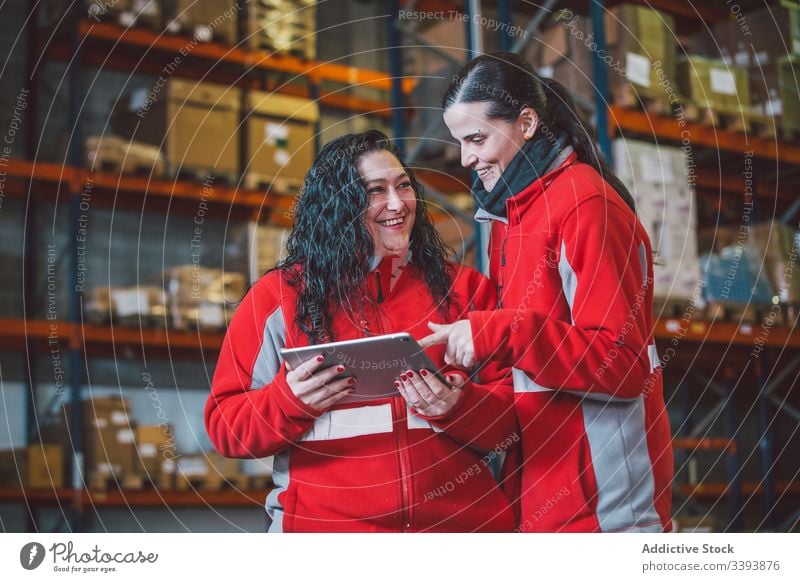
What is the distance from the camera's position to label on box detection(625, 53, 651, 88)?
15.6ft

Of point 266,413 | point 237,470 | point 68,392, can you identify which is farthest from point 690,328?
point 266,413

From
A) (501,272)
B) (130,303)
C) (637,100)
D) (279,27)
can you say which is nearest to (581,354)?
(501,272)

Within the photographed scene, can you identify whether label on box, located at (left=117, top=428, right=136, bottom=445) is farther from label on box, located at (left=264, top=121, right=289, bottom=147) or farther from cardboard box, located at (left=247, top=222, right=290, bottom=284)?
label on box, located at (left=264, top=121, right=289, bottom=147)

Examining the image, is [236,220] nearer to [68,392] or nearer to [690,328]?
[68,392]

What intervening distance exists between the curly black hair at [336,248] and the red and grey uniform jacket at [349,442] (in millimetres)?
38

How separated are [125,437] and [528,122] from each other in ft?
10.1

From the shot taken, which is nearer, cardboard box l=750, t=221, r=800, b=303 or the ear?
the ear

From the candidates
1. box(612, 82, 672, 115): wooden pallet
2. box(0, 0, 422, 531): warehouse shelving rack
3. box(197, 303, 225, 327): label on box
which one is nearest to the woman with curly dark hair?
box(0, 0, 422, 531): warehouse shelving rack

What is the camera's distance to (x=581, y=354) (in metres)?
1.98

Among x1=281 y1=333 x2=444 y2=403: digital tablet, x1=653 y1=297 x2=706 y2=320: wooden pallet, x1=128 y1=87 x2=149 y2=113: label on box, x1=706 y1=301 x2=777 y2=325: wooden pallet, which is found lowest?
x1=706 y1=301 x2=777 y2=325: wooden pallet

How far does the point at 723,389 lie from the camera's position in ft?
21.9

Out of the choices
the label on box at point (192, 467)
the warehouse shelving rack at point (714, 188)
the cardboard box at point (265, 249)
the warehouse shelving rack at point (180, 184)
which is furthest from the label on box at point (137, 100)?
the label on box at point (192, 467)

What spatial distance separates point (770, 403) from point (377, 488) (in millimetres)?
5157

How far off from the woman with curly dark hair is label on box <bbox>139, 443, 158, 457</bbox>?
8.38 feet
